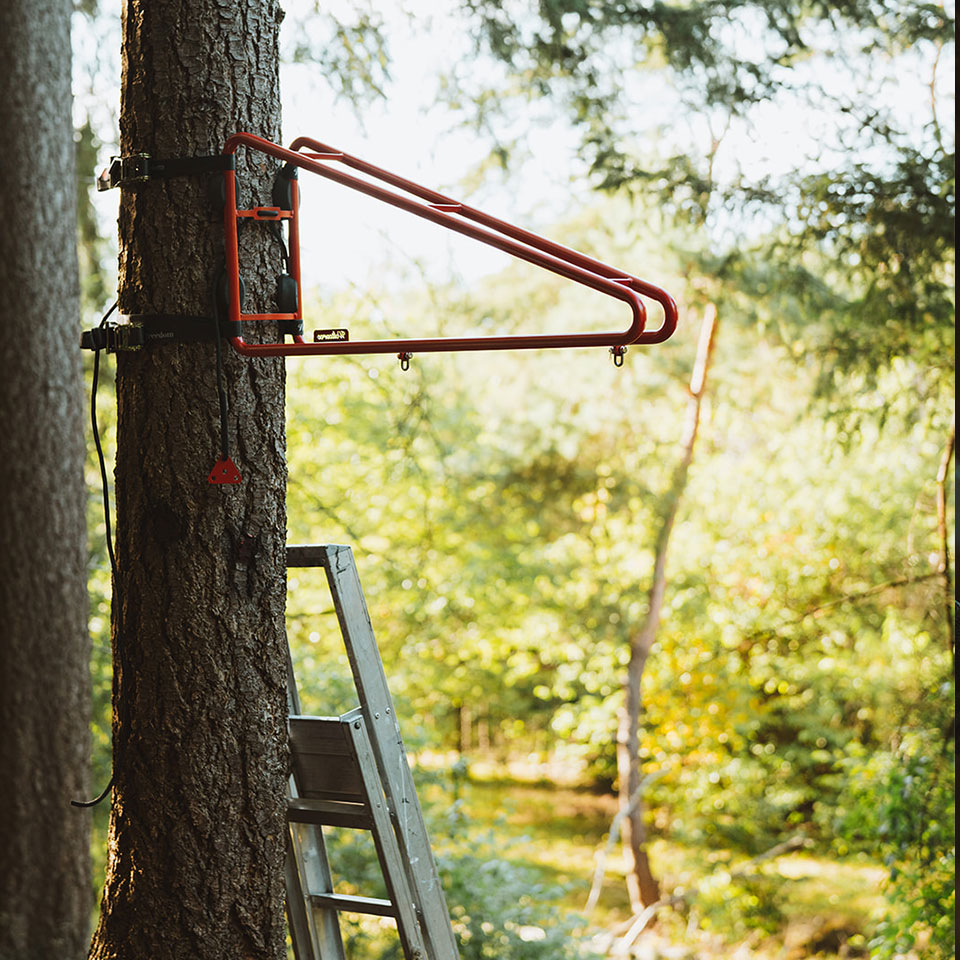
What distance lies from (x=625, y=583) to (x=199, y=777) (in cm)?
720

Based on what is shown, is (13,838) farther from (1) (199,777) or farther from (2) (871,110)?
(2) (871,110)

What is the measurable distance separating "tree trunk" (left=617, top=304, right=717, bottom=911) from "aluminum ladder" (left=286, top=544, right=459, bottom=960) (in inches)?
264

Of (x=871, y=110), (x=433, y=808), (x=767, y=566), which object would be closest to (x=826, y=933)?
(x=767, y=566)

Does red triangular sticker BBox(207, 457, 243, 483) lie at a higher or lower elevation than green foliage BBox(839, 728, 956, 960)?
higher

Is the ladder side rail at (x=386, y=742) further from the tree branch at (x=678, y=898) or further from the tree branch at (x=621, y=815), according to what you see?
the tree branch at (x=621, y=815)

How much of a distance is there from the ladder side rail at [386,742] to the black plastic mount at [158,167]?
26.8 inches

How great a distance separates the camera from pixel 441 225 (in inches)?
59.1

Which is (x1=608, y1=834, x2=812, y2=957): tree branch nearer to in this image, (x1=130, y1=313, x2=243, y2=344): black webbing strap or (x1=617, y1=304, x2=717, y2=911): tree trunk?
(x1=617, y1=304, x2=717, y2=911): tree trunk

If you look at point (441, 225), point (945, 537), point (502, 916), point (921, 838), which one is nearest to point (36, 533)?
point (502, 916)

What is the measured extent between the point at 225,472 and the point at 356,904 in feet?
2.83

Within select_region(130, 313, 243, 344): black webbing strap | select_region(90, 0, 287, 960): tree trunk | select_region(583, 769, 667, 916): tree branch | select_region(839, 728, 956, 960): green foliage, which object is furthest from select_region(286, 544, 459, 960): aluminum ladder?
select_region(583, 769, 667, 916): tree branch

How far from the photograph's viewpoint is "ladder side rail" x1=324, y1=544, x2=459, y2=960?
1.77 m

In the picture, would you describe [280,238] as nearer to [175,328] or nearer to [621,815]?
[175,328]

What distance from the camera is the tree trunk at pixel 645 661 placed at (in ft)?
27.2
